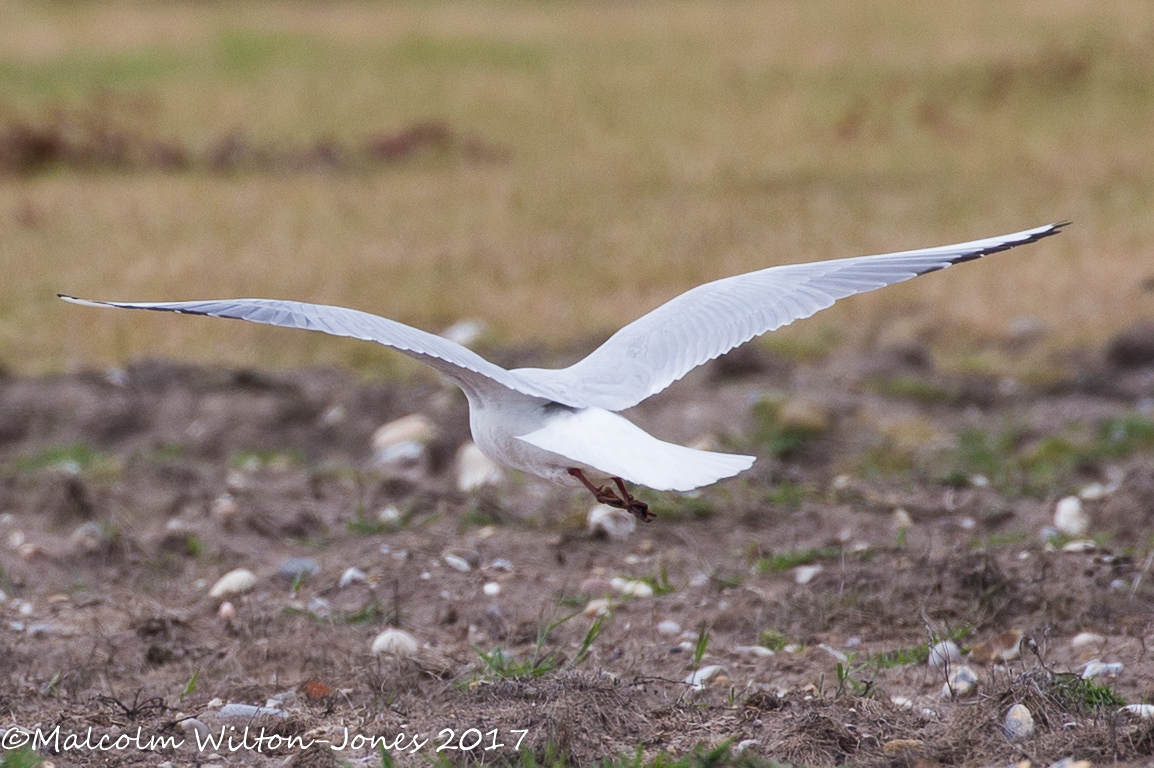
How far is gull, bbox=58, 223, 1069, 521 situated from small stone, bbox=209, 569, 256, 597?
0.98m

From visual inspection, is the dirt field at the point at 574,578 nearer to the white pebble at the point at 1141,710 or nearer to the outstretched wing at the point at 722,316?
the white pebble at the point at 1141,710

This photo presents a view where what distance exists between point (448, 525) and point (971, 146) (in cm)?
897

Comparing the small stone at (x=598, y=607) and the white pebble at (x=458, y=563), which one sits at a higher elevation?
the small stone at (x=598, y=607)

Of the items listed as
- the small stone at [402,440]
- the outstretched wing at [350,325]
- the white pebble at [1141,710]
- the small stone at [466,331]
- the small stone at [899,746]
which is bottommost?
the small stone at [466,331]

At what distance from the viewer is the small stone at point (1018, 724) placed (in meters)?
2.94

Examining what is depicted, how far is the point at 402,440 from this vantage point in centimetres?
573

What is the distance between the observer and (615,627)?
12.9 ft

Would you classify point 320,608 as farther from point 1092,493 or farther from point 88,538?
point 1092,493

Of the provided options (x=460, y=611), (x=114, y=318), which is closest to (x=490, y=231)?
(x=114, y=318)

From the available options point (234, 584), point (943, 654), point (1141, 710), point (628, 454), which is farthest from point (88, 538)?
point (1141, 710)

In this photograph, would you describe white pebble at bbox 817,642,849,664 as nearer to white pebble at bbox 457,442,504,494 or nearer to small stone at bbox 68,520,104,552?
white pebble at bbox 457,442,504,494

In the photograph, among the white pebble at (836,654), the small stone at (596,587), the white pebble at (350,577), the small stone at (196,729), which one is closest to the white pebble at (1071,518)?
the white pebble at (836,654)

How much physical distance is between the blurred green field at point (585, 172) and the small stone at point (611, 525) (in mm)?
2620

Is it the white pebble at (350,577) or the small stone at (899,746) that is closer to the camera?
the small stone at (899,746)
